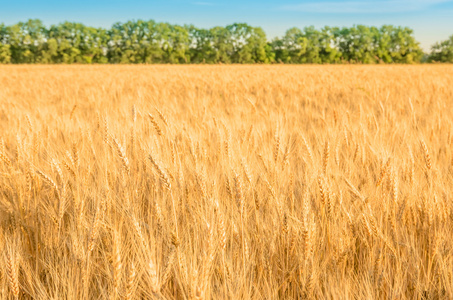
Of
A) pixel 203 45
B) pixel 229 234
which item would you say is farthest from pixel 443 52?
pixel 229 234

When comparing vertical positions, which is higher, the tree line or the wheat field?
the tree line

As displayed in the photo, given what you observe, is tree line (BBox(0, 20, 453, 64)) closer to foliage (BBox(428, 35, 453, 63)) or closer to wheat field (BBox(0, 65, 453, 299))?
foliage (BBox(428, 35, 453, 63))

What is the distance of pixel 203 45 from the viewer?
2202 inches

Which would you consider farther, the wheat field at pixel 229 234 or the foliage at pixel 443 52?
the foliage at pixel 443 52

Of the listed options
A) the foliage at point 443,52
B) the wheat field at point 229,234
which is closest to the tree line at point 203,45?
the foliage at point 443,52

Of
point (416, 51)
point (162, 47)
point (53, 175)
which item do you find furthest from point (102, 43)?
point (53, 175)

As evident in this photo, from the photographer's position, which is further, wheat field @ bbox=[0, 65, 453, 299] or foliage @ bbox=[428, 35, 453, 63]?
foliage @ bbox=[428, 35, 453, 63]

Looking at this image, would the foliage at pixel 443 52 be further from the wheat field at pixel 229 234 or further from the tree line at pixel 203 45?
the wheat field at pixel 229 234

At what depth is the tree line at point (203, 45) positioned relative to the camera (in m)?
50.2

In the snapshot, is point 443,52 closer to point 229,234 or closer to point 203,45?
point 203,45

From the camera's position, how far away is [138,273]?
0.94 m

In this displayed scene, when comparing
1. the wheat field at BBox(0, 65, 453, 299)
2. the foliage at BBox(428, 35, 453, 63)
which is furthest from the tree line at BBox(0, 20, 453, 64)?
the wheat field at BBox(0, 65, 453, 299)

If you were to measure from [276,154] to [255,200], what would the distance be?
326 millimetres

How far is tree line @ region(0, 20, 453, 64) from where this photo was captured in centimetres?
5016
